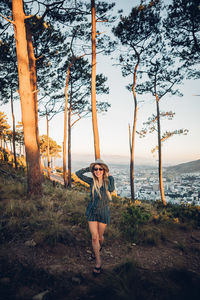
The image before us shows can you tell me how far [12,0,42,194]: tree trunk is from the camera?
5410 mm

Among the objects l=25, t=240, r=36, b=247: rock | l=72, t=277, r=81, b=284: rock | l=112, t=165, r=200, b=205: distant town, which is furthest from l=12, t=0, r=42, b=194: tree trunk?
l=112, t=165, r=200, b=205: distant town

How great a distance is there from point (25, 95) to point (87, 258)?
17.4 feet

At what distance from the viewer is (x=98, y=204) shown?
9.47 ft

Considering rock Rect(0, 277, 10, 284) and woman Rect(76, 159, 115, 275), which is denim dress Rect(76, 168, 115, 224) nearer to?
woman Rect(76, 159, 115, 275)

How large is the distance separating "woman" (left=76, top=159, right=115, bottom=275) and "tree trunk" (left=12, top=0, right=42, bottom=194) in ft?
10.1

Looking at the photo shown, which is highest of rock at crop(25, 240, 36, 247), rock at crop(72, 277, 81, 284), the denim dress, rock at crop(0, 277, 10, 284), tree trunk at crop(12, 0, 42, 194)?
tree trunk at crop(12, 0, 42, 194)

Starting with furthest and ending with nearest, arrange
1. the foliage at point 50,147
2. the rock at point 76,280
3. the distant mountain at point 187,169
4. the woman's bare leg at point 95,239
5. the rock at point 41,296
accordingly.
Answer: the distant mountain at point 187,169
the foliage at point 50,147
the woman's bare leg at point 95,239
the rock at point 76,280
the rock at point 41,296

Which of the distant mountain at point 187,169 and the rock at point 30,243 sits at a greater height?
the rock at point 30,243

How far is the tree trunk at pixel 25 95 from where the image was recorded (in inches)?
213

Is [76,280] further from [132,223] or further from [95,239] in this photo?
[132,223]

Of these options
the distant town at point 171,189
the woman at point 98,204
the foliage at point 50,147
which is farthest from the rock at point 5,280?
the foliage at point 50,147

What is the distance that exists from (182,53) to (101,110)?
6978mm

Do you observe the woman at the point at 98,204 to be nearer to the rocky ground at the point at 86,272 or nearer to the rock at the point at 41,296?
the rocky ground at the point at 86,272

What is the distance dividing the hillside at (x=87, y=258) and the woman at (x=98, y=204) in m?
0.47
